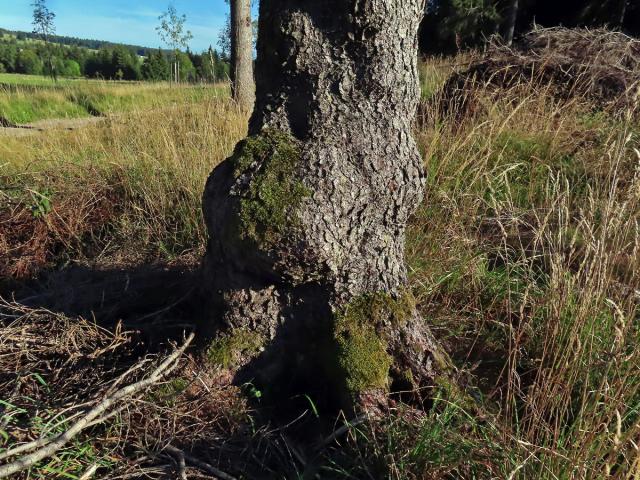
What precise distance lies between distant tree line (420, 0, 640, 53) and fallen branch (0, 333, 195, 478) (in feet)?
50.8

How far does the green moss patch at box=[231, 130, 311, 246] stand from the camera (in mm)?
1473

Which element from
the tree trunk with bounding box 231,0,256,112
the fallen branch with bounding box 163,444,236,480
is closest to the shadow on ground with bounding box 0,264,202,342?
the fallen branch with bounding box 163,444,236,480

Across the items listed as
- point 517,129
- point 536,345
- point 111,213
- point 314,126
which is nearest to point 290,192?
point 314,126

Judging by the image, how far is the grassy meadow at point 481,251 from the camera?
1.20 meters

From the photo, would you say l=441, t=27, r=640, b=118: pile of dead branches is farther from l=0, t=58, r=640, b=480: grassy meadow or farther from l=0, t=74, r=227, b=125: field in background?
l=0, t=74, r=227, b=125: field in background

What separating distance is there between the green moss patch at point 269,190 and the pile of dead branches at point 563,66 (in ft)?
10.1

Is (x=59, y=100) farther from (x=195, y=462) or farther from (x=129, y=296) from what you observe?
(x=195, y=462)

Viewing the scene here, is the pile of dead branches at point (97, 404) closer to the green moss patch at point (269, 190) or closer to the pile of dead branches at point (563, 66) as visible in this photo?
the green moss patch at point (269, 190)

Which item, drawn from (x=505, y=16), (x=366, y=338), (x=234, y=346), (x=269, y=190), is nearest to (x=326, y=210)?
(x=269, y=190)

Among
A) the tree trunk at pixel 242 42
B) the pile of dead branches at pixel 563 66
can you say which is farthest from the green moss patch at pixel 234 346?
the tree trunk at pixel 242 42

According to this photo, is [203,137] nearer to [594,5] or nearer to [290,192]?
[290,192]

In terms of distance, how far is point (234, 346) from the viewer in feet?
5.41

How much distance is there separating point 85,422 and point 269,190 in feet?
2.84

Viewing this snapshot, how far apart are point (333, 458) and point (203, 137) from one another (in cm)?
288
